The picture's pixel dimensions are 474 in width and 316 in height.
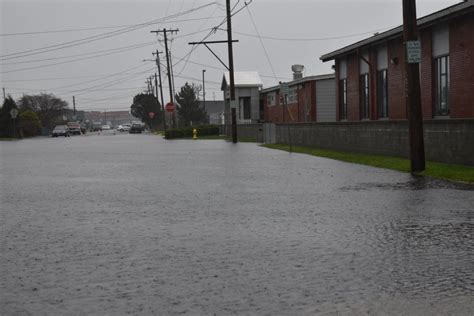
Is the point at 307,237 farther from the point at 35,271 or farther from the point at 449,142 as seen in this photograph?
the point at 449,142

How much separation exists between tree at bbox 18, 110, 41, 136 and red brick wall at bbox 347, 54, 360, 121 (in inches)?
2132

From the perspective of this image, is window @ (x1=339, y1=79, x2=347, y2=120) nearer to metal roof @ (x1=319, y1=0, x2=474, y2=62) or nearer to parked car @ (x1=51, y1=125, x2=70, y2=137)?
metal roof @ (x1=319, y1=0, x2=474, y2=62)

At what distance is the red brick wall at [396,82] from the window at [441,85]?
246cm

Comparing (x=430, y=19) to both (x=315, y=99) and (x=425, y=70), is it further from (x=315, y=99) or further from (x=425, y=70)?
(x=315, y=99)

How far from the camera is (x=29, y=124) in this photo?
3378 inches

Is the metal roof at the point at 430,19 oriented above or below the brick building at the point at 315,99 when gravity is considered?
above

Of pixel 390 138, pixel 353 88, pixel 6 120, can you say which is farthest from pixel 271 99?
pixel 390 138

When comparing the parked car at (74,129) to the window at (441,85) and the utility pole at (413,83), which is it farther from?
the utility pole at (413,83)

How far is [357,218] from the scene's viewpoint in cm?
1066

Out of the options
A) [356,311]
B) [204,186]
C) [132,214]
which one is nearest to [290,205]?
[132,214]

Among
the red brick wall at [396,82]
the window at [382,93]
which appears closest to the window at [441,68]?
the red brick wall at [396,82]

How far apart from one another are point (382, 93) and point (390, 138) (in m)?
10.2

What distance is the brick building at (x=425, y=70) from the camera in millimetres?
25000

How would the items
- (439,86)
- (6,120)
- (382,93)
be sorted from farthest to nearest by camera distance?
(6,120)
(382,93)
(439,86)
